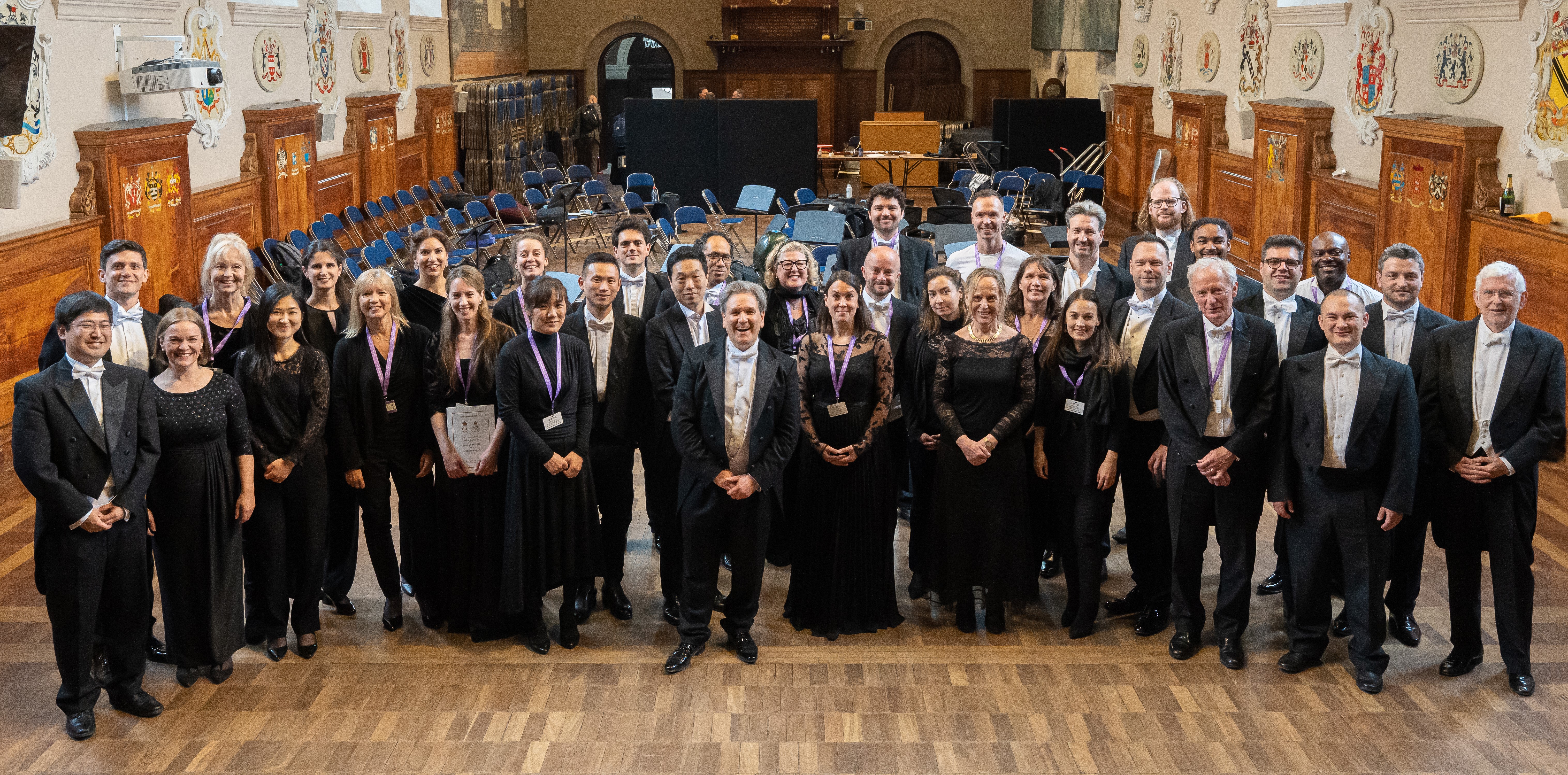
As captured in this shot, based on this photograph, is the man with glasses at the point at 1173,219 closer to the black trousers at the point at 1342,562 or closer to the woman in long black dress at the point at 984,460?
the woman in long black dress at the point at 984,460

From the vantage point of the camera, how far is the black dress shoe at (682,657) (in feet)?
16.3

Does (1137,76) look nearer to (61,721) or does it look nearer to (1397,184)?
(1397,184)

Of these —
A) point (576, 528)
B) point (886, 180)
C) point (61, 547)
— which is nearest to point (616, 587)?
point (576, 528)

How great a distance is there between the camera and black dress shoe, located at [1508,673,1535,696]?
15.4 ft

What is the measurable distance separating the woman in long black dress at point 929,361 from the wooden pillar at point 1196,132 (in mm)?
10099

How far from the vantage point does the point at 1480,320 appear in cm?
464

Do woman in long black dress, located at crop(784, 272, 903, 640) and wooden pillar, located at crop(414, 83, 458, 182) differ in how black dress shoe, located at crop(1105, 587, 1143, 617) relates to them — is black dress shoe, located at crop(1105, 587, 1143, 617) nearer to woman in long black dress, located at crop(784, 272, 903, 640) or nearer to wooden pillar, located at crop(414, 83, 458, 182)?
woman in long black dress, located at crop(784, 272, 903, 640)

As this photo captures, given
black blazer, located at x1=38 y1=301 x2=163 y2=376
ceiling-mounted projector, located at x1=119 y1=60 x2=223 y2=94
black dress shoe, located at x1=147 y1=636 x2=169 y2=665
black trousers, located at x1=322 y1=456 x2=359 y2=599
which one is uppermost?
ceiling-mounted projector, located at x1=119 y1=60 x2=223 y2=94

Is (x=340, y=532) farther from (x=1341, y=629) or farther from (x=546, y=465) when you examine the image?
(x=1341, y=629)

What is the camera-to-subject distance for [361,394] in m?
5.03

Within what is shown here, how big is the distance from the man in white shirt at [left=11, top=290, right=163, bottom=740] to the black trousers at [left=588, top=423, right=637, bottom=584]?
1.67 m

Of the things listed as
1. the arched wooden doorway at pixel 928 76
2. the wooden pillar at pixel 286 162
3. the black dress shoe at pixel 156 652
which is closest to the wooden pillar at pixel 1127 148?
the arched wooden doorway at pixel 928 76

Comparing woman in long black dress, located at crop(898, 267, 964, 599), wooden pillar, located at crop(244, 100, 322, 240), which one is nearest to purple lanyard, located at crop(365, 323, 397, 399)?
woman in long black dress, located at crop(898, 267, 964, 599)

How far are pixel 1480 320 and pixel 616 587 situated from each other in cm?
364
